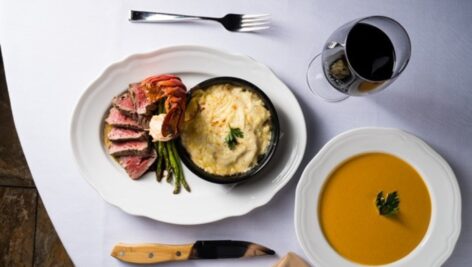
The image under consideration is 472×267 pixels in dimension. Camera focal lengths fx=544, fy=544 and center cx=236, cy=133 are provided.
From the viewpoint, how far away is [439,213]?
1710 millimetres

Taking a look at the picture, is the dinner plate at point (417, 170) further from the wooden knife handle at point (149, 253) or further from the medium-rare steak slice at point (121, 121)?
the medium-rare steak slice at point (121, 121)

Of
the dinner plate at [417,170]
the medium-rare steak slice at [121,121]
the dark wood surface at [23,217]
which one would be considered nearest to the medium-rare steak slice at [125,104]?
the medium-rare steak slice at [121,121]

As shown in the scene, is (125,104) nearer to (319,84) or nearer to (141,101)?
(141,101)

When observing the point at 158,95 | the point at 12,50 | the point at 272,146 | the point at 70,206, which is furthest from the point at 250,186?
the point at 12,50

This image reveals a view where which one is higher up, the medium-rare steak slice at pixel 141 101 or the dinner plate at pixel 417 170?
the medium-rare steak slice at pixel 141 101

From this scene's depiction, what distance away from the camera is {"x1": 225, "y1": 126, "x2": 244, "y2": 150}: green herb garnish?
5.35ft

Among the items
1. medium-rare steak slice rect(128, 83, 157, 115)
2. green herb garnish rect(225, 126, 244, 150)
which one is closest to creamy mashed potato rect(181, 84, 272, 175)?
green herb garnish rect(225, 126, 244, 150)

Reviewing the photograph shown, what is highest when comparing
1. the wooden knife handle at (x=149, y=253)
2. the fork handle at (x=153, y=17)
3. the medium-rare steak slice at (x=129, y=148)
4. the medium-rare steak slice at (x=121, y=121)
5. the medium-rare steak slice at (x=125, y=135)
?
the fork handle at (x=153, y=17)

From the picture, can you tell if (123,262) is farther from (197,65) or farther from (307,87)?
(307,87)

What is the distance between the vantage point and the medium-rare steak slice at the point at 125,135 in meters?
1.70

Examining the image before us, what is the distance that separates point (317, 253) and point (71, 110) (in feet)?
2.97

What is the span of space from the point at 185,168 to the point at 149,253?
0.95 ft

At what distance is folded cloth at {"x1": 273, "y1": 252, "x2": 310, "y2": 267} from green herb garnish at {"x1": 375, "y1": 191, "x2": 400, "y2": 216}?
293 mm

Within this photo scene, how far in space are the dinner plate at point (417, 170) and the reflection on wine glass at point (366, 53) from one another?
163 millimetres
